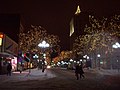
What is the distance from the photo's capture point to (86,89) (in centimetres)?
2081

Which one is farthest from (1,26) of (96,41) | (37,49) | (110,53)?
(110,53)

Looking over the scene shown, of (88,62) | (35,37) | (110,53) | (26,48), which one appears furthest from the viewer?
(88,62)

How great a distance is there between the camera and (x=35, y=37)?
221 feet

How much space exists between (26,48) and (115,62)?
37.8 meters

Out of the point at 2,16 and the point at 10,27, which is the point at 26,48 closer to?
the point at 10,27

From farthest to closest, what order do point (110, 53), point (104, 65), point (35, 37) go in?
point (104, 65) → point (110, 53) → point (35, 37)

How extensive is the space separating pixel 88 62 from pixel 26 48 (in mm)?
62712

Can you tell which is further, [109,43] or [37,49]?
[109,43]

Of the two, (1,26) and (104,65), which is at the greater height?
(1,26)

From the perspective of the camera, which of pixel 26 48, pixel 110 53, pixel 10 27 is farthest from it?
pixel 110 53

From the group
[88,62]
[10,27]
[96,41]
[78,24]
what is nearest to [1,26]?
[10,27]

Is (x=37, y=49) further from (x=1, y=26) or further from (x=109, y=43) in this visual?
(x=109, y=43)

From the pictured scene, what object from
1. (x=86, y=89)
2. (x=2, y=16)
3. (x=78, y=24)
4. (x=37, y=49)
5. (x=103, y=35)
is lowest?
(x=86, y=89)

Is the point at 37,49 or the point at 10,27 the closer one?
the point at 37,49
